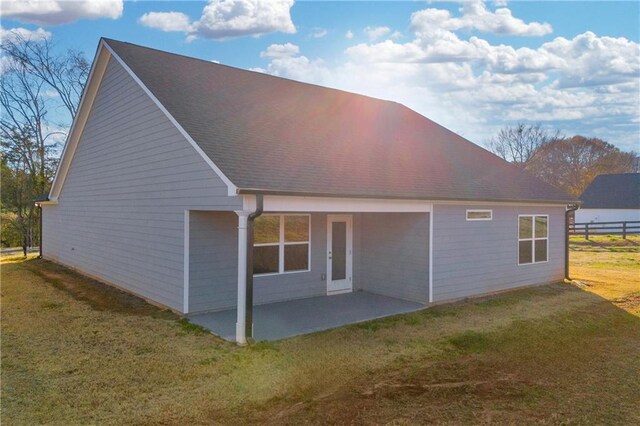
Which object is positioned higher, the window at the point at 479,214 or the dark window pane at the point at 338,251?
the window at the point at 479,214

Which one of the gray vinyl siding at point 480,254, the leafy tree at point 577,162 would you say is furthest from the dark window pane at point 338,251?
the leafy tree at point 577,162

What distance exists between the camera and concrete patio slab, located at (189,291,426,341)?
25.5ft

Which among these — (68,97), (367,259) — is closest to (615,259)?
(367,259)

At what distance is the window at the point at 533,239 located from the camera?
Result: 1218 centimetres

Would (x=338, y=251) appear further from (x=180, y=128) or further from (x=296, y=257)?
(x=180, y=128)

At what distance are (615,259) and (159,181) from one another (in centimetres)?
1832

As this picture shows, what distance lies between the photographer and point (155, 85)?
9.83m

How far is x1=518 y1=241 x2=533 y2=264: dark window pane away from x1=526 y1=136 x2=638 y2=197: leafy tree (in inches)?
1557

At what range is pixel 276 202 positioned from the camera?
732 cm

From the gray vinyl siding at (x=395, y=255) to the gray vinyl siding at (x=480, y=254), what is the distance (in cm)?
29

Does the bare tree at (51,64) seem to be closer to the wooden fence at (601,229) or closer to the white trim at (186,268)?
the white trim at (186,268)

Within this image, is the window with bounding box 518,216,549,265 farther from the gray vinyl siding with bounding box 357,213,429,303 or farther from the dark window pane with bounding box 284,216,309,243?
the dark window pane with bounding box 284,216,309,243

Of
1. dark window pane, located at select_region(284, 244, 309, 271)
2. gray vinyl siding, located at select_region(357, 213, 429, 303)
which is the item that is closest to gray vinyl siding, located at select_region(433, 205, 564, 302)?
gray vinyl siding, located at select_region(357, 213, 429, 303)

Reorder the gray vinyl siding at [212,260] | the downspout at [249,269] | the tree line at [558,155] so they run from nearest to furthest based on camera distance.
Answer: the downspout at [249,269] < the gray vinyl siding at [212,260] < the tree line at [558,155]
